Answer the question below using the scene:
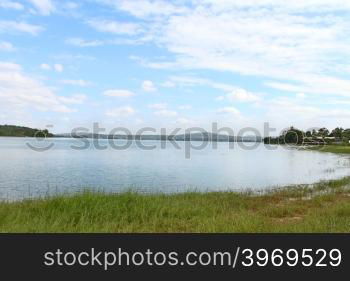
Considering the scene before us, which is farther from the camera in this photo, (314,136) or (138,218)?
(314,136)

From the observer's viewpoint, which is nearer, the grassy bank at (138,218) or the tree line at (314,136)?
the grassy bank at (138,218)

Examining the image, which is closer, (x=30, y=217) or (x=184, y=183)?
(x=30, y=217)

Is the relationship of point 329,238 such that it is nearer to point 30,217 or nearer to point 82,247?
point 82,247

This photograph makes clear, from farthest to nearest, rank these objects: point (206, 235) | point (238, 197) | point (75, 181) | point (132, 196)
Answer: point (75, 181) → point (238, 197) → point (132, 196) → point (206, 235)

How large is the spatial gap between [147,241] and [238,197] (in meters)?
12.3

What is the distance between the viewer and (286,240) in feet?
25.8

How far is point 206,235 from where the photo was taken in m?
8.55

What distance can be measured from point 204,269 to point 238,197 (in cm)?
1314

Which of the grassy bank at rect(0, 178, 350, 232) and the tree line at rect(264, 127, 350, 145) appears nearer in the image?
the grassy bank at rect(0, 178, 350, 232)

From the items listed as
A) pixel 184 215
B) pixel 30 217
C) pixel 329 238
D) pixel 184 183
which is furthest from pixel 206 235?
pixel 184 183

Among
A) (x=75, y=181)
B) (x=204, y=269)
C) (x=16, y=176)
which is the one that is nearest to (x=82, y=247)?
(x=204, y=269)

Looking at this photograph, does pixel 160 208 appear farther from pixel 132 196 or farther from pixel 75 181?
pixel 75 181

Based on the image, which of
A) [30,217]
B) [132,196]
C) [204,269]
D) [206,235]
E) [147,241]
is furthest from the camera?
[132,196]

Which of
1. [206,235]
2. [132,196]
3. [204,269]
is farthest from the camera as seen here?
[132,196]
